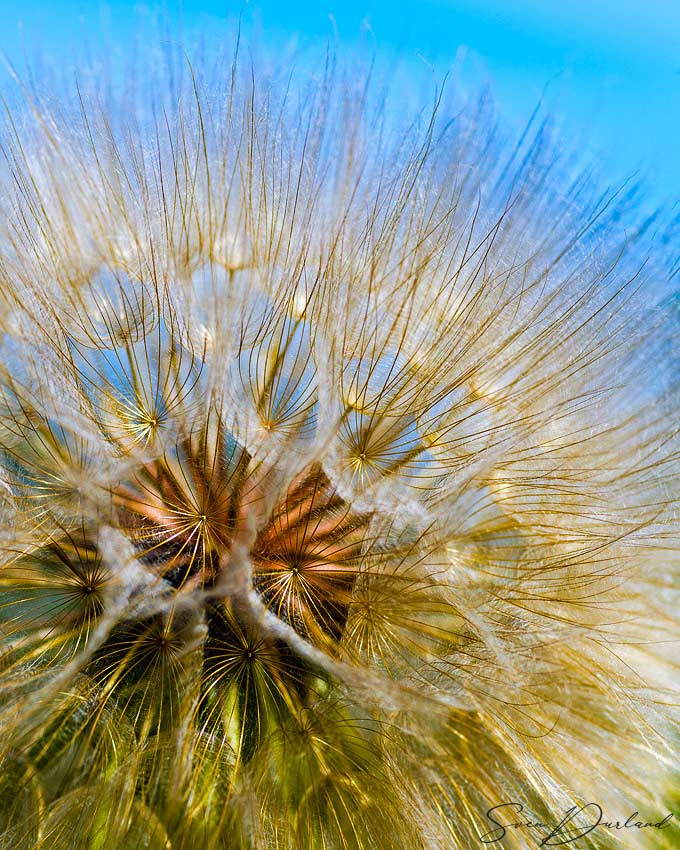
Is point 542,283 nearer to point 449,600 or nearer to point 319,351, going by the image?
point 319,351

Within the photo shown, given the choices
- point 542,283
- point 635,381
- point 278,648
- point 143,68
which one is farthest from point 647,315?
point 143,68
